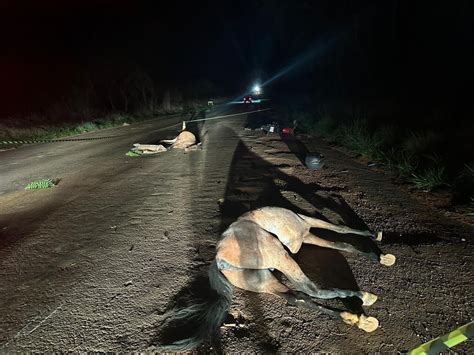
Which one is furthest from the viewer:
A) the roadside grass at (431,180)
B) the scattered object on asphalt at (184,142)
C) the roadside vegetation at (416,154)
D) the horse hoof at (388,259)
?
the scattered object on asphalt at (184,142)

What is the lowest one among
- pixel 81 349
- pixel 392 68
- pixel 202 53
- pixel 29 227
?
pixel 81 349

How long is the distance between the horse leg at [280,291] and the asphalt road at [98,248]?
2.55 ft

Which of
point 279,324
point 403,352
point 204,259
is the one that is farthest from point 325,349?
point 204,259

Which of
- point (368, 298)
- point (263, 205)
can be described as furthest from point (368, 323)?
point (263, 205)

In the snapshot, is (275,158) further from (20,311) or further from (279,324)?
(20,311)

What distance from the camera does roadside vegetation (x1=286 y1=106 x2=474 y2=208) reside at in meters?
4.47

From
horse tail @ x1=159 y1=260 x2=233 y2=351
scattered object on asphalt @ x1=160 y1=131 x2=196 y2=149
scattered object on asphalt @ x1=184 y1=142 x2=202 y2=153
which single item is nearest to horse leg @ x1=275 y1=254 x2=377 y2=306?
horse tail @ x1=159 y1=260 x2=233 y2=351

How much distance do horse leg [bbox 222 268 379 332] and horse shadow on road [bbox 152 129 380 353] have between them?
0.61 ft

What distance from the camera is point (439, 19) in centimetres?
1088

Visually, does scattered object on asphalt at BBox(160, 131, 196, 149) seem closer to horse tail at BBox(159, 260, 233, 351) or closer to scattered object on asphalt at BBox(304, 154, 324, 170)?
scattered object on asphalt at BBox(304, 154, 324, 170)

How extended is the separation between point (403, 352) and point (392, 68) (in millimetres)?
14822

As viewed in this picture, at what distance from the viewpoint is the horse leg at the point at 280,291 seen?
2.06 m

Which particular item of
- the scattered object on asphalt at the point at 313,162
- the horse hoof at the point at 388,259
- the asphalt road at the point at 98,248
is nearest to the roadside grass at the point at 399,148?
the scattered object on asphalt at the point at 313,162

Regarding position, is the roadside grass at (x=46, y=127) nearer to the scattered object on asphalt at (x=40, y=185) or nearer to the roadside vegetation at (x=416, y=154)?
the scattered object on asphalt at (x=40, y=185)
